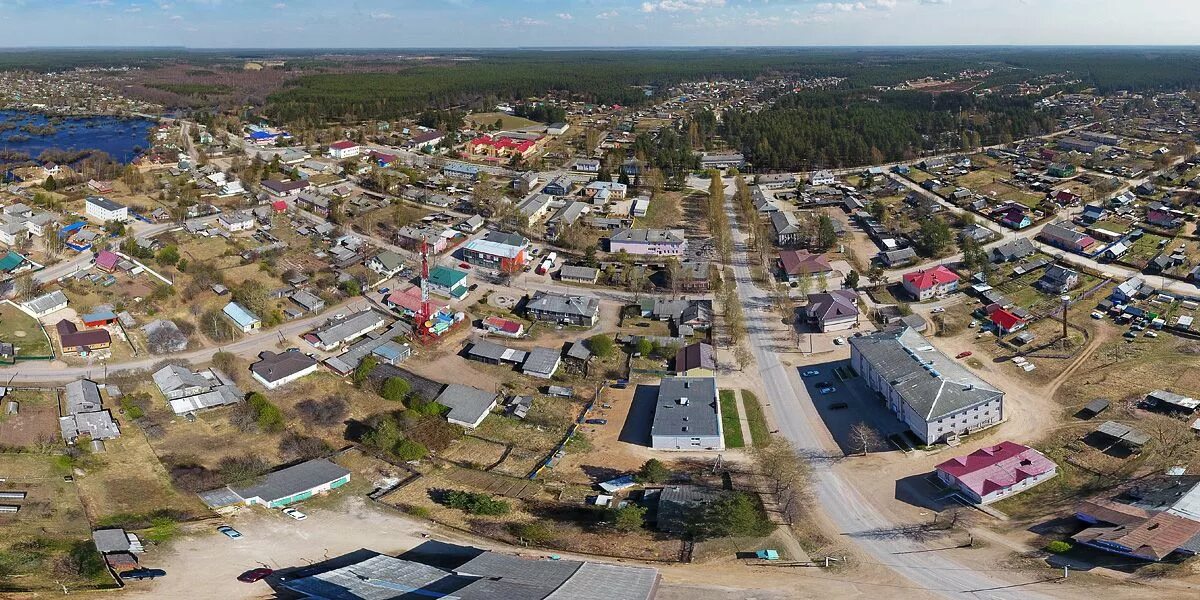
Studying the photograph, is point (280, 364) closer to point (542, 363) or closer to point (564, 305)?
point (542, 363)

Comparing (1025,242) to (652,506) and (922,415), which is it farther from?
(652,506)

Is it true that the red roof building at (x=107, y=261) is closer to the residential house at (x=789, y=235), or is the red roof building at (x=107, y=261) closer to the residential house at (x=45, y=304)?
the residential house at (x=45, y=304)

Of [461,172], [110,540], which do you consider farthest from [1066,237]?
[110,540]

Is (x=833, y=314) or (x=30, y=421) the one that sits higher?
(x=833, y=314)

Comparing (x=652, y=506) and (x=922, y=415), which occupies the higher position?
(x=922, y=415)

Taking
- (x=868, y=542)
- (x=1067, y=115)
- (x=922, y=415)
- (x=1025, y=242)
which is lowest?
(x=868, y=542)

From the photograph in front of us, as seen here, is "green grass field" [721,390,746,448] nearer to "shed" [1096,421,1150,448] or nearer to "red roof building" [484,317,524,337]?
"red roof building" [484,317,524,337]

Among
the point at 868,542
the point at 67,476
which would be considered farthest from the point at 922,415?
the point at 67,476
